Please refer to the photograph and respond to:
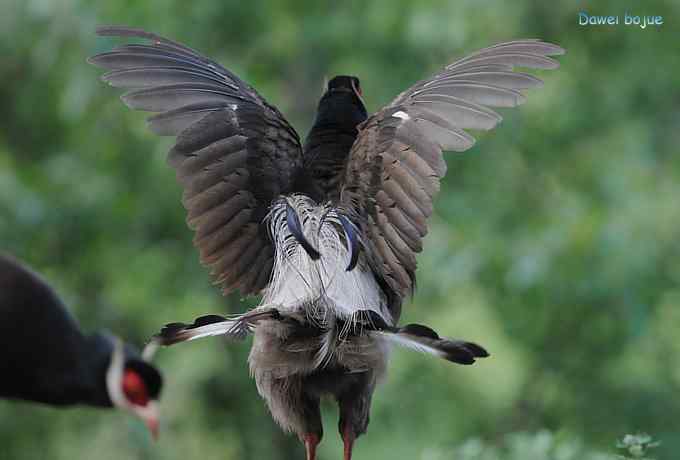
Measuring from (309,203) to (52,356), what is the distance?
1.10 m

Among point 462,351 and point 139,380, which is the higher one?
point 462,351

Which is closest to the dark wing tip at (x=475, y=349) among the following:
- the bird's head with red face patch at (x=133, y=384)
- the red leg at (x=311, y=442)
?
the red leg at (x=311, y=442)

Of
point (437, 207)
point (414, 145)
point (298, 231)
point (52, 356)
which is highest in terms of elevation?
point (414, 145)

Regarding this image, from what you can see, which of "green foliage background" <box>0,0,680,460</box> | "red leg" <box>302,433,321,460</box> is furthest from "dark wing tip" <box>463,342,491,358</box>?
"green foliage background" <box>0,0,680,460</box>

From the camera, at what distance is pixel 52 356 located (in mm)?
3994

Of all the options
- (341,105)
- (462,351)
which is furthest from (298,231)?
(341,105)

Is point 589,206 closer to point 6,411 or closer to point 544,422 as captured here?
point 544,422

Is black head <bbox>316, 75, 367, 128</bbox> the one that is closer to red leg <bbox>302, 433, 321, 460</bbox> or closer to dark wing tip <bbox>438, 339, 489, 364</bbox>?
red leg <bbox>302, 433, 321, 460</bbox>

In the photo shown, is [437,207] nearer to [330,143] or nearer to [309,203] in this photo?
[330,143]

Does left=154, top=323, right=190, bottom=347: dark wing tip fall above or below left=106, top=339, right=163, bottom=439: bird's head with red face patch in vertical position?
above

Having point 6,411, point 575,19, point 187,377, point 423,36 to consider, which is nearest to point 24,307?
point 423,36

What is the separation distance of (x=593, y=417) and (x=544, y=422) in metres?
0.41

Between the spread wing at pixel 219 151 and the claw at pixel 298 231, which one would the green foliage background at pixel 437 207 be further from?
the claw at pixel 298 231

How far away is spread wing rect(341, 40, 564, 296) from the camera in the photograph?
12.6 ft
